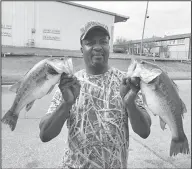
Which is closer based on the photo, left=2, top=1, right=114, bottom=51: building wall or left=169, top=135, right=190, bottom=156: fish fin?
left=169, top=135, right=190, bottom=156: fish fin

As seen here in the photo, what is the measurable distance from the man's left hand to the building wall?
2446cm

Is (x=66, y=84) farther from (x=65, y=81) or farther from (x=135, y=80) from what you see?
(x=135, y=80)

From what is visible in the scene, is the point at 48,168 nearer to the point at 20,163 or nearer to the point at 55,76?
the point at 20,163

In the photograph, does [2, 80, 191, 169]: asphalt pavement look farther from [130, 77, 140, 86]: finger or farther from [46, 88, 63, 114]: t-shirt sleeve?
[130, 77, 140, 86]: finger

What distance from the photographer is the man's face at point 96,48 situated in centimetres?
207

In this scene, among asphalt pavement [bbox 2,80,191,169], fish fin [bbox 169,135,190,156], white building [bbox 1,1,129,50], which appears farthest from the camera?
white building [bbox 1,1,129,50]

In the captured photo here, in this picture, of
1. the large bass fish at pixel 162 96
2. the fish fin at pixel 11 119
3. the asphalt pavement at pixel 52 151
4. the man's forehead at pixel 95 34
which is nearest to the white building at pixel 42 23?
the asphalt pavement at pixel 52 151

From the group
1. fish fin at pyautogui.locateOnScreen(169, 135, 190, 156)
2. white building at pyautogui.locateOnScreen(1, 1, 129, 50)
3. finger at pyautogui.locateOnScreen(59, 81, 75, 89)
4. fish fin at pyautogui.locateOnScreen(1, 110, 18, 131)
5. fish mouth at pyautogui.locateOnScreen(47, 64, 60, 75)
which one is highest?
white building at pyautogui.locateOnScreen(1, 1, 129, 50)

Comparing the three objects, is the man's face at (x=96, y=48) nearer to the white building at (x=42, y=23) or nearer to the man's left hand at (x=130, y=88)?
the man's left hand at (x=130, y=88)

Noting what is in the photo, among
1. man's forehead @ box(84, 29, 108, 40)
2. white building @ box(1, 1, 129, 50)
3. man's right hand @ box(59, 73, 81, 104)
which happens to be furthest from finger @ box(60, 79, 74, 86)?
white building @ box(1, 1, 129, 50)

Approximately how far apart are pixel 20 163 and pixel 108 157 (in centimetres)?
259

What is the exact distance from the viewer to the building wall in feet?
79.7

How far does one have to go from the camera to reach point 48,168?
395 cm

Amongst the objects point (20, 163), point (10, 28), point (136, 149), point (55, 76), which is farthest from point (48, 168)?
point (10, 28)
